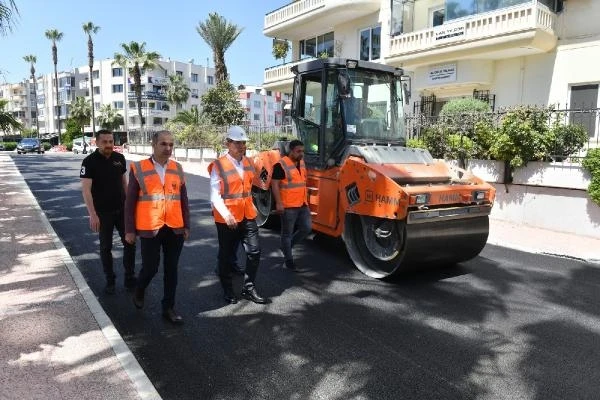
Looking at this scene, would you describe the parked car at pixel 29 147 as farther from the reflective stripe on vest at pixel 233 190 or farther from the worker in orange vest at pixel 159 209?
the worker in orange vest at pixel 159 209

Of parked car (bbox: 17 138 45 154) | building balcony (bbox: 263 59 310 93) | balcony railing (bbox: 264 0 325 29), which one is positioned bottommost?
parked car (bbox: 17 138 45 154)

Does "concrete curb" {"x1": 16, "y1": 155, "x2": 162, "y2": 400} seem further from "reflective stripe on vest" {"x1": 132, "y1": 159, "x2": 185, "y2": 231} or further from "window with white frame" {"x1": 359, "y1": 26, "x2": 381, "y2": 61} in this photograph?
"window with white frame" {"x1": 359, "y1": 26, "x2": 381, "y2": 61}

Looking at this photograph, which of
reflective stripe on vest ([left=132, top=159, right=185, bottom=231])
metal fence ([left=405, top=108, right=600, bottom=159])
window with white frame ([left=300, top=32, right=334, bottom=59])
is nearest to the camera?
reflective stripe on vest ([left=132, top=159, right=185, bottom=231])

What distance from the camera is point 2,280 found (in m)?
5.33

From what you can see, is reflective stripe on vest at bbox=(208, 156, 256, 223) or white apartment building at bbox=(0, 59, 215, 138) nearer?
reflective stripe on vest at bbox=(208, 156, 256, 223)

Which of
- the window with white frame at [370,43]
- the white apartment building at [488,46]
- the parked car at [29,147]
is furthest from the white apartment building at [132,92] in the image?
the white apartment building at [488,46]

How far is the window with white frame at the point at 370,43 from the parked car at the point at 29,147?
3460 cm

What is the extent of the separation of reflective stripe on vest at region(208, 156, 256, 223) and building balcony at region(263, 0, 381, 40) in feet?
53.4

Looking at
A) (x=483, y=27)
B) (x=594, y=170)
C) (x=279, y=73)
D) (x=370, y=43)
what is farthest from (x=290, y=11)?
(x=594, y=170)

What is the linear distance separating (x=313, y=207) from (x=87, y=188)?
3149 millimetres

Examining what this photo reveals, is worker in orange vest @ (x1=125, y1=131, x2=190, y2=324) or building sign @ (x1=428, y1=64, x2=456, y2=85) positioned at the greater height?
building sign @ (x1=428, y1=64, x2=456, y2=85)

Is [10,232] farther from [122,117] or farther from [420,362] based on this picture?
[122,117]

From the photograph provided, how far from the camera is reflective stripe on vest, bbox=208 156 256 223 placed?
15.3 ft

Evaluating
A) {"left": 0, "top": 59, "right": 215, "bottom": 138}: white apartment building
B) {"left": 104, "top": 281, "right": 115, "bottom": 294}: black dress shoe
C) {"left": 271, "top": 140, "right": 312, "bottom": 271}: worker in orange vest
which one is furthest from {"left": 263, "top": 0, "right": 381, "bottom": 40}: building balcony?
{"left": 0, "top": 59, "right": 215, "bottom": 138}: white apartment building
